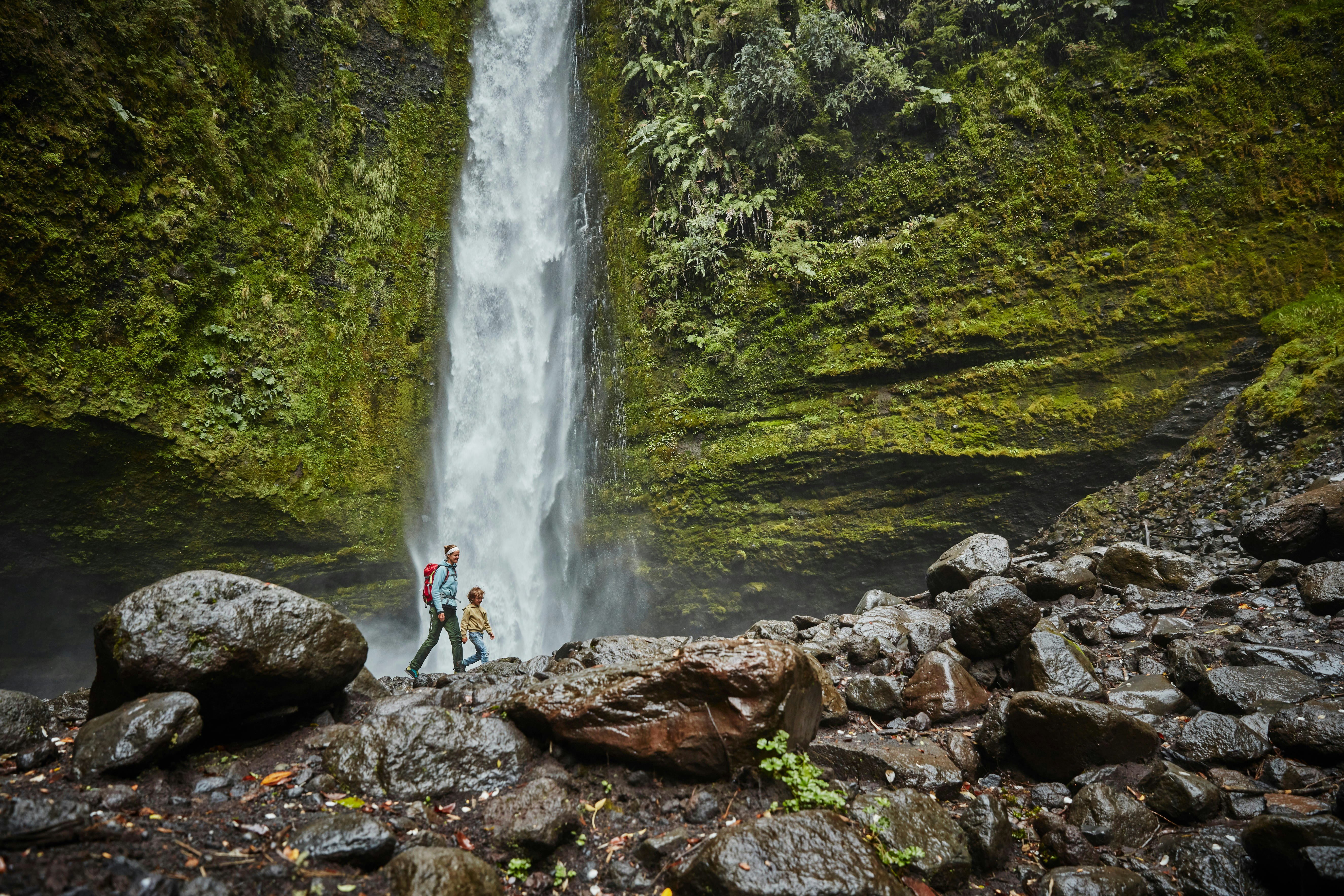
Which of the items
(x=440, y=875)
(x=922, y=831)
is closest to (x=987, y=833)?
(x=922, y=831)

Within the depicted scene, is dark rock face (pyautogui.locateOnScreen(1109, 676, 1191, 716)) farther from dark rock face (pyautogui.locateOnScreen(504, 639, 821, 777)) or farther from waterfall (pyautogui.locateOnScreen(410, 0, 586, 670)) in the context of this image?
waterfall (pyautogui.locateOnScreen(410, 0, 586, 670))

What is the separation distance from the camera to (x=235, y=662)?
11.5 ft

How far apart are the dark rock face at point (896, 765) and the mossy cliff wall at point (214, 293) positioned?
1032cm

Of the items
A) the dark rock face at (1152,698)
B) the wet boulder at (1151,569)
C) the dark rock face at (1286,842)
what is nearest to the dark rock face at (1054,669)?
the dark rock face at (1152,698)

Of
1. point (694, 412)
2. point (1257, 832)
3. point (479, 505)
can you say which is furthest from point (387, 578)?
point (1257, 832)

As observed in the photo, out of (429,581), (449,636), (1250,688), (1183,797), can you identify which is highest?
(1250,688)

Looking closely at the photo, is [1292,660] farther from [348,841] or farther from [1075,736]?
[348,841]

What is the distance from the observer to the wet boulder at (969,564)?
6.98 meters

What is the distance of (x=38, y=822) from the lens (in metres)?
2.12

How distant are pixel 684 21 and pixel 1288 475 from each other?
40.0ft

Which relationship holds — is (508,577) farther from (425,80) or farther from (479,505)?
(425,80)

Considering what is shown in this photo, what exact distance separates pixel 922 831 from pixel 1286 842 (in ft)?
4.69

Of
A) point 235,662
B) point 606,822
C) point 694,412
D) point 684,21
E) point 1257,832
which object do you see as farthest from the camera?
point 684,21

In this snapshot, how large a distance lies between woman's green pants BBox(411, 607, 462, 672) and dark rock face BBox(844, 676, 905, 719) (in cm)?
462
